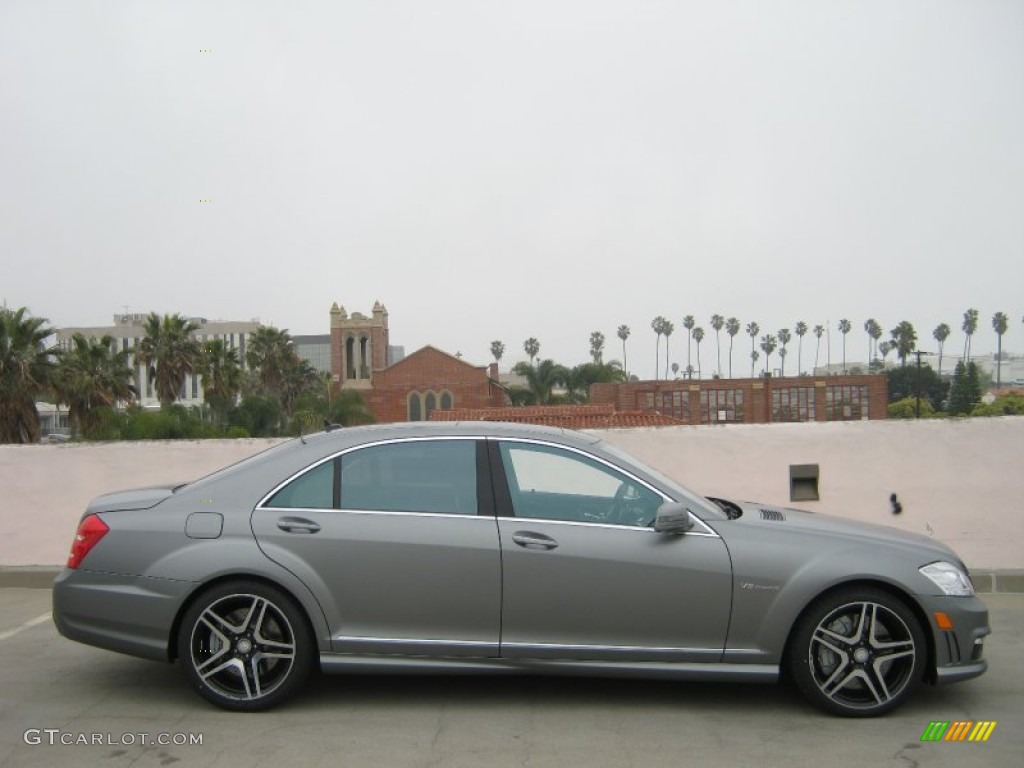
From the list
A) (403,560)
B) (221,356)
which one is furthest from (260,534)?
(221,356)

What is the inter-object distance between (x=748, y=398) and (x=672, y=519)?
41168mm

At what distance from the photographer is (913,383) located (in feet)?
147

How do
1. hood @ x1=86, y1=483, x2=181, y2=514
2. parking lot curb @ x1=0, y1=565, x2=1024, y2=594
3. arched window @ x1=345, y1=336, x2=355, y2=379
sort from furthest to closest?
1. arched window @ x1=345, y1=336, x2=355, y2=379
2. parking lot curb @ x1=0, y1=565, x2=1024, y2=594
3. hood @ x1=86, y1=483, x2=181, y2=514

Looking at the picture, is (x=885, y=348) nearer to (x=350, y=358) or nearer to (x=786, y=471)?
(x=350, y=358)

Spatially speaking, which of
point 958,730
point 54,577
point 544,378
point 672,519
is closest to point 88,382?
point 544,378

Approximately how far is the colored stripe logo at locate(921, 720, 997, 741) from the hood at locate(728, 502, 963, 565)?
2.61ft

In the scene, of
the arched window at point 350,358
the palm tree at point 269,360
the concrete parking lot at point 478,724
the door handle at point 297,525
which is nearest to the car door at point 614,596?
the concrete parking lot at point 478,724

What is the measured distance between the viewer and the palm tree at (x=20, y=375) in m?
37.2

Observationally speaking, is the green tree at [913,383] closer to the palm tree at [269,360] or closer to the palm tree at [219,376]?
the palm tree at [219,376]

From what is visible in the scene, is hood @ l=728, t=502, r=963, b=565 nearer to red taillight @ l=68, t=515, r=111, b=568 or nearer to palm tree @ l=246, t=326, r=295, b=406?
red taillight @ l=68, t=515, r=111, b=568

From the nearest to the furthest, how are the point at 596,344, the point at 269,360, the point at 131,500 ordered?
the point at 131,500 → the point at 269,360 → the point at 596,344

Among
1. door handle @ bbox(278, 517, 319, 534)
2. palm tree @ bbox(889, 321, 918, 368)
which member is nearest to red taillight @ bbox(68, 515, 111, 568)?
door handle @ bbox(278, 517, 319, 534)

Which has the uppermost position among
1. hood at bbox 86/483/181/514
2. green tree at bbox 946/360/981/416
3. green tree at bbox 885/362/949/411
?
green tree at bbox 885/362/949/411

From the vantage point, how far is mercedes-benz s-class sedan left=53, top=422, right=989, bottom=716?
4.81 m
